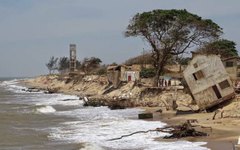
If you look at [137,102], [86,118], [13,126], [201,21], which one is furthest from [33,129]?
[201,21]

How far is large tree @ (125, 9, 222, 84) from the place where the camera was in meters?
49.0

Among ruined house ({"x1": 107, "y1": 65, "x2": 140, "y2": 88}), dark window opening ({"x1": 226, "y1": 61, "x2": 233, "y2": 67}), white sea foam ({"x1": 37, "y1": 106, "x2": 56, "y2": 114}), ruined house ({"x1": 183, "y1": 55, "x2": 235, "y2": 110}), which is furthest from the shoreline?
ruined house ({"x1": 107, "y1": 65, "x2": 140, "y2": 88})

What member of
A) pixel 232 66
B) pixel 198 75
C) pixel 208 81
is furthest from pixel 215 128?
pixel 232 66

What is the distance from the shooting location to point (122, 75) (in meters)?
61.5

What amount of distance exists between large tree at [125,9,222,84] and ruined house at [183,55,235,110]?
16.2m

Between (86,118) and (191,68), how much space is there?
9179 mm

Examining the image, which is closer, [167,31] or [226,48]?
[167,31]

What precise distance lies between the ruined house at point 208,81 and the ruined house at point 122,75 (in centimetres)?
2400

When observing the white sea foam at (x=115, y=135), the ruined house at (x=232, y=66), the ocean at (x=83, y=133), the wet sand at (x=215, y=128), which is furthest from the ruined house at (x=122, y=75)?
the white sea foam at (x=115, y=135)

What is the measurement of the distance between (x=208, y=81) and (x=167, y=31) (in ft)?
62.3

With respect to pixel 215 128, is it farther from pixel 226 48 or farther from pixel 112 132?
pixel 226 48

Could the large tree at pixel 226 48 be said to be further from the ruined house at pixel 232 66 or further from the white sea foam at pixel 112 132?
the white sea foam at pixel 112 132

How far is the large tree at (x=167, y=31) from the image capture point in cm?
4897

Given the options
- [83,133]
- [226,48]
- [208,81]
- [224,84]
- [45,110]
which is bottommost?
[83,133]
